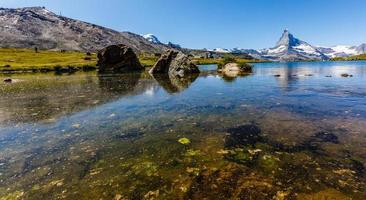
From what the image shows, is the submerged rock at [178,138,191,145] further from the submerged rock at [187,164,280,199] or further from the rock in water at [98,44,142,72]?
the rock in water at [98,44,142,72]

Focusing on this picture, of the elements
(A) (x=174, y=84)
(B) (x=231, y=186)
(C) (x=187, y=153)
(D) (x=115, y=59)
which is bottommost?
(B) (x=231, y=186)

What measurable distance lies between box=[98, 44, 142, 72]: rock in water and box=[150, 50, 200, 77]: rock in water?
Result: 62.4ft

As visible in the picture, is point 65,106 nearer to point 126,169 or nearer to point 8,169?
point 8,169

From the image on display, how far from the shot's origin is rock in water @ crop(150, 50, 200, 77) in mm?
82312

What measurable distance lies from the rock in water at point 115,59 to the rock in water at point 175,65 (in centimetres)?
1903

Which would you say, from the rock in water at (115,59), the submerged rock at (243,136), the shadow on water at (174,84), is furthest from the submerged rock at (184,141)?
the rock in water at (115,59)

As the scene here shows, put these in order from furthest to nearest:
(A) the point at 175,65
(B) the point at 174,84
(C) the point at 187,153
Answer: (A) the point at 175,65 < (B) the point at 174,84 < (C) the point at 187,153

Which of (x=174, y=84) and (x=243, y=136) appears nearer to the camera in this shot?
(x=243, y=136)

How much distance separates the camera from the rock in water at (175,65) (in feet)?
270

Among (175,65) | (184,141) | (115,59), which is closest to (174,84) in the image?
(175,65)

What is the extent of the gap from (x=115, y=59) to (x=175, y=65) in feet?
96.3

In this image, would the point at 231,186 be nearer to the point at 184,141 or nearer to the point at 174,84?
the point at 184,141

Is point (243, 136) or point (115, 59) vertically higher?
point (115, 59)

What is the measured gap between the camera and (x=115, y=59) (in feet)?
335
